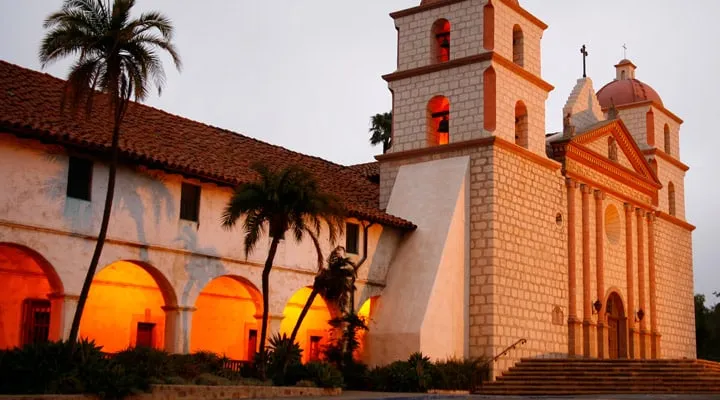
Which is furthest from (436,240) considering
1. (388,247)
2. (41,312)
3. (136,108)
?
(41,312)

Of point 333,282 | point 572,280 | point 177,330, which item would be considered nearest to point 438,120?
point 572,280

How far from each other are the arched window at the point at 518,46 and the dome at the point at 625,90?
11203mm

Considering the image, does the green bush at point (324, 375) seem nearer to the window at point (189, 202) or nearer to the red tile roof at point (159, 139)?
the red tile roof at point (159, 139)

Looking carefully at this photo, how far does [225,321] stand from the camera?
27828 mm

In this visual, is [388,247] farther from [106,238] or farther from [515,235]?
[106,238]

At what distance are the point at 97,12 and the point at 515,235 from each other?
1475cm

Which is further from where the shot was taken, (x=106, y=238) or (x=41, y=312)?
(x=41, y=312)

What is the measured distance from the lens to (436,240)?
92.6 feet

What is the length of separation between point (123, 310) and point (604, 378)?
44.0 ft

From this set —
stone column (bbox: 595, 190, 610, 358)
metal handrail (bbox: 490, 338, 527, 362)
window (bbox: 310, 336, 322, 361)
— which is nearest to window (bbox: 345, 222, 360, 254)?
window (bbox: 310, 336, 322, 361)

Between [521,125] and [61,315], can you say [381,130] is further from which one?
[61,315]

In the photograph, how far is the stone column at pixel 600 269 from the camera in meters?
32.4

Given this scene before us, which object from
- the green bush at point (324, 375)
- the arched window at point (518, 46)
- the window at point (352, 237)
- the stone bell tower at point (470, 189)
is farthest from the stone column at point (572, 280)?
the green bush at point (324, 375)

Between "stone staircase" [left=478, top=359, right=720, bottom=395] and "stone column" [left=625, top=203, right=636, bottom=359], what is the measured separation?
644 cm
